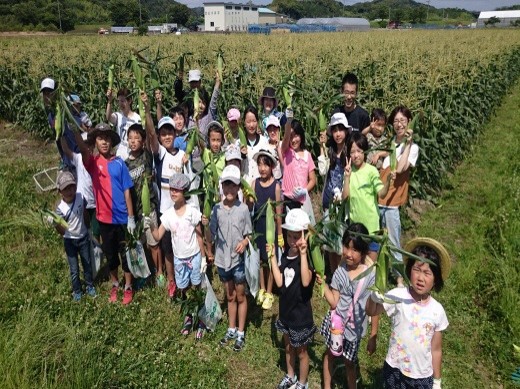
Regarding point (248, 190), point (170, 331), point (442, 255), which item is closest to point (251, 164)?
point (248, 190)

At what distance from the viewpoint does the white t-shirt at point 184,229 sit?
13.5 ft

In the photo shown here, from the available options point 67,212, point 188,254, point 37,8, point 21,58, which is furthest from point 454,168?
point 37,8

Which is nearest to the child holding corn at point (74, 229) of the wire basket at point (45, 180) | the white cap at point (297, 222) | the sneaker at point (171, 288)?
the sneaker at point (171, 288)

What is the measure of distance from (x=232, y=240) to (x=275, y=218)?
28.0 inches

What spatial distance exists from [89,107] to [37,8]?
2821 inches

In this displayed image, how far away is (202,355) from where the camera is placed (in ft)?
13.0

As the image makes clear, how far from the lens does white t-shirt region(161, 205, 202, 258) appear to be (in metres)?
4.11

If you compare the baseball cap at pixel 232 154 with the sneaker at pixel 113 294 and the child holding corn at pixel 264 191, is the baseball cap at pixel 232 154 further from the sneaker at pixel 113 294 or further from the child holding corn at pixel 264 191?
the sneaker at pixel 113 294

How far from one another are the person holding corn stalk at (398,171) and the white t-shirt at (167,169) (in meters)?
2.26

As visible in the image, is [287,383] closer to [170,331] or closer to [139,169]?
[170,331]

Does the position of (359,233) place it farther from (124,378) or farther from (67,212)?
(67,212)

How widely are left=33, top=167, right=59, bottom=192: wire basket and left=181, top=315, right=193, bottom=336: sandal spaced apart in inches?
176

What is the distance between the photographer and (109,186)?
14.6 feet

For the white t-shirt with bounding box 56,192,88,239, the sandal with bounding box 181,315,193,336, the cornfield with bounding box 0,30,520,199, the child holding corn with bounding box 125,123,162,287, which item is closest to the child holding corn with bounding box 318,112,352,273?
the cornfield with bounding box 0,30,520,199
